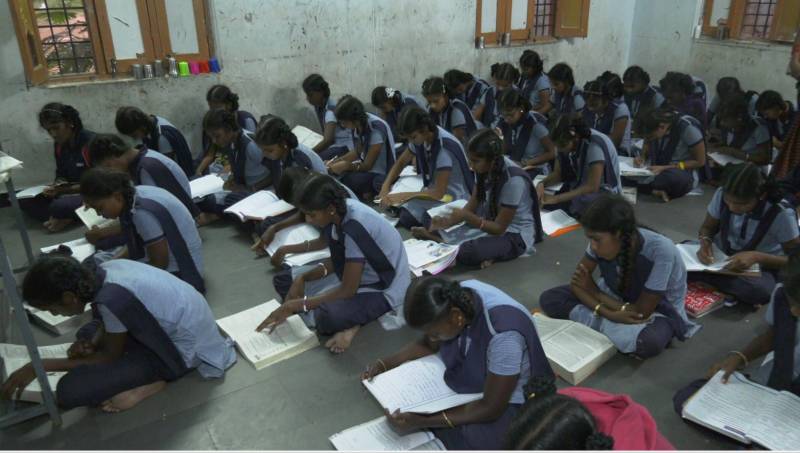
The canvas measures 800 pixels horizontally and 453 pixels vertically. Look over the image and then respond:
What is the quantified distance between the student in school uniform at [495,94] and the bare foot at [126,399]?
14.6 ft

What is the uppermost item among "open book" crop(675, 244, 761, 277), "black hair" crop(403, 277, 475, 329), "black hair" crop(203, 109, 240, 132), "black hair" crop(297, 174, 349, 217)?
"black hair" crop(203, 109, 240, 132)

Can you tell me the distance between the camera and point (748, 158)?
191 inches

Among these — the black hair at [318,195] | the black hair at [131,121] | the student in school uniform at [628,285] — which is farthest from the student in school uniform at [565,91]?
the black hair at [131,121]

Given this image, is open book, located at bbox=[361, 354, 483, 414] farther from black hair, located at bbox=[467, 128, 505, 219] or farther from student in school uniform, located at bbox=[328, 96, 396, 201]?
student in school uniform, located at bbox=[328, 96, 396, 201]

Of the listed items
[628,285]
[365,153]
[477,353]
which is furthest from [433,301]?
[365,153]

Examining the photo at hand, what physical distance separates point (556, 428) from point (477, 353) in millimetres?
691

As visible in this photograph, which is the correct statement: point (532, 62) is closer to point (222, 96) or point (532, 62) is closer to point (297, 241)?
point (222, 96)

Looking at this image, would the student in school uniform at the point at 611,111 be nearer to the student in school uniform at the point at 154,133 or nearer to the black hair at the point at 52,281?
the student in school uniform at the point at 154,133

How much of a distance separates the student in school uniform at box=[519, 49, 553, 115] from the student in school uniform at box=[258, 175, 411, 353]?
394cm

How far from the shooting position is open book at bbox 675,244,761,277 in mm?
2948

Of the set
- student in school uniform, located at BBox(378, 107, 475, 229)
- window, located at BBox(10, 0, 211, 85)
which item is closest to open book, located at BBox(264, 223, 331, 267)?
student in school uniform, located at BBox(378, 107, 475, 229)

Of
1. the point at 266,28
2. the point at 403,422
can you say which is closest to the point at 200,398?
the point at 403,422

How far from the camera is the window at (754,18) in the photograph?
5.98m

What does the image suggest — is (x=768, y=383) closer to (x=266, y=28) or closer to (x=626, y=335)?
(x=626, y=335)
